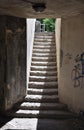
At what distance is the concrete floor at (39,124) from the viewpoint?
697 centimetres

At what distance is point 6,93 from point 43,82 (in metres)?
1.98

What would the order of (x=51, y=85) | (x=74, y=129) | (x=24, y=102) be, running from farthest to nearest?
Answer: (x=51, y=85) < (x=24, y=102) < (x=74, y=129)

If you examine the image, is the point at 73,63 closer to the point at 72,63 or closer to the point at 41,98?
the point at 72,63

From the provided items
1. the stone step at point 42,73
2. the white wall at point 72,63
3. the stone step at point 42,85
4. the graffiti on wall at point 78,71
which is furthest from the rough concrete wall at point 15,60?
the graffiti on wall at point 78,71

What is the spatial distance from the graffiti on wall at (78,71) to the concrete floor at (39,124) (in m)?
1.06

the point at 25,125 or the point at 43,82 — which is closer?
the point at 25,125

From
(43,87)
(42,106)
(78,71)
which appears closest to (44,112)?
(42,106)

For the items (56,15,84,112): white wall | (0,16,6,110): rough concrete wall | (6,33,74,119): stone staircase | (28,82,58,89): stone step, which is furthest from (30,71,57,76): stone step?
(0,16,6,110): rough concrete wall

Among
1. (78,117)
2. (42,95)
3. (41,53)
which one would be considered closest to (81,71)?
(78,117)

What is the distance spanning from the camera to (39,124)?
23.9 feet

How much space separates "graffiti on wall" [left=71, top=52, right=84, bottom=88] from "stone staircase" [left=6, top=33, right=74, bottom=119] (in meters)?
0.99

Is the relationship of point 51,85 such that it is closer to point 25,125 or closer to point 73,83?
point 73,83

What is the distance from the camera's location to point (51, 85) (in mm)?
9195

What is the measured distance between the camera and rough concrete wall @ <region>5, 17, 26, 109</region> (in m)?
7.77
